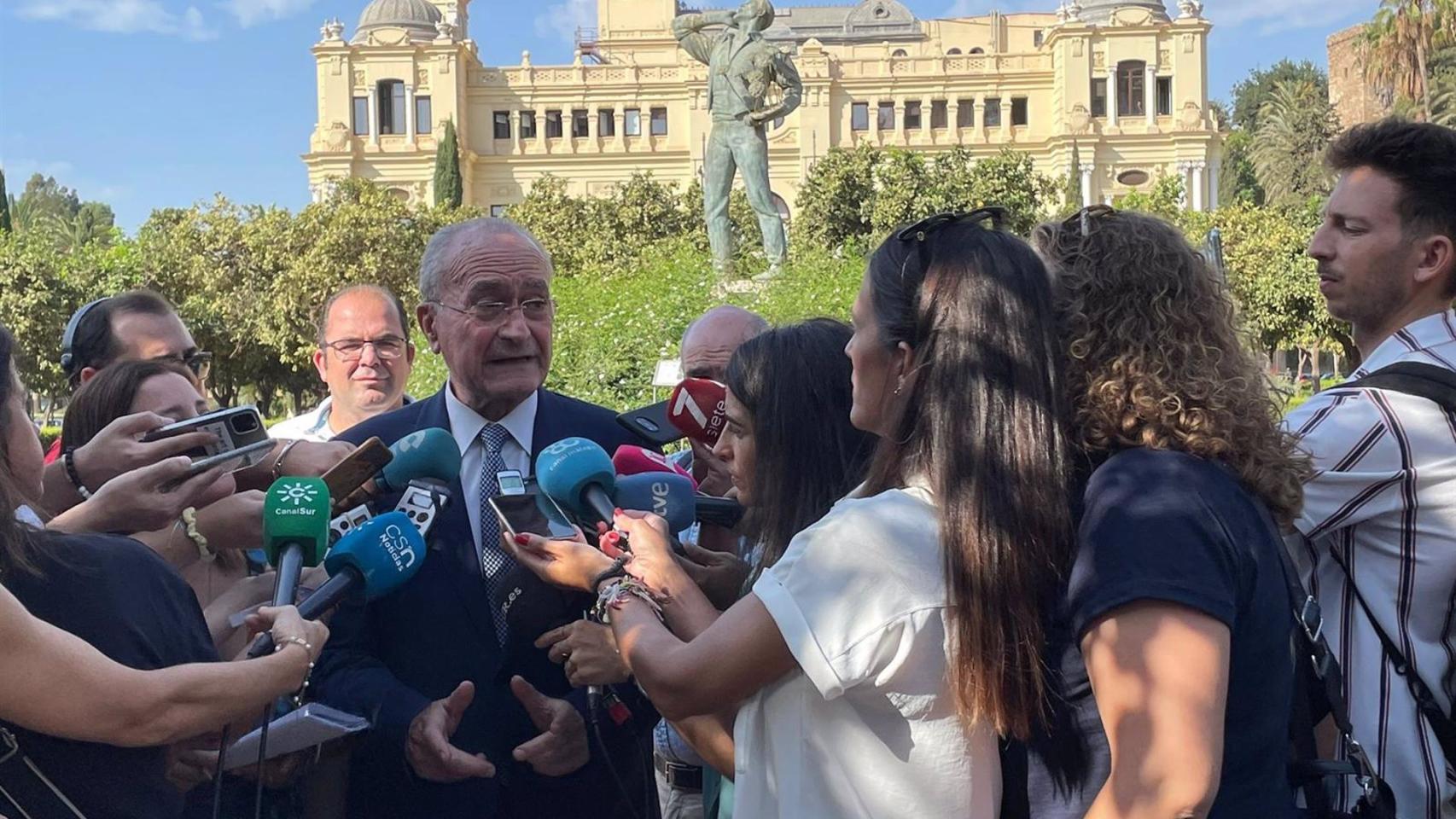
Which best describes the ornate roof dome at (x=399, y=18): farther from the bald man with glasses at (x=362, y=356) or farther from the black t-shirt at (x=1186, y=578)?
the black t-shirt at (x=1186, y=578)

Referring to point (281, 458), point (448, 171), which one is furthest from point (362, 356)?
point (448, 171)

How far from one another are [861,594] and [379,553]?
1.19m

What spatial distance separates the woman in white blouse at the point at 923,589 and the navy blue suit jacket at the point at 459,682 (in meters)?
1.16

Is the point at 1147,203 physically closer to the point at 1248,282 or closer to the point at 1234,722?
the point at 1248,282

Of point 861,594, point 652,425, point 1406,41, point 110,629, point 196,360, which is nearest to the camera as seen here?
point 861,594

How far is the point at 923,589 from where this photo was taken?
2213mm

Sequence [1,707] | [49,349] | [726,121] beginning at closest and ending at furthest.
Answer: [1,707] → [726,121] → [49,349]

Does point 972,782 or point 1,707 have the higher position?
point 1,707

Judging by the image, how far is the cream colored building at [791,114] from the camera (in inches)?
2677

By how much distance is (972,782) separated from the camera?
2270 mm

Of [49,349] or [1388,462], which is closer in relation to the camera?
[1388,462]

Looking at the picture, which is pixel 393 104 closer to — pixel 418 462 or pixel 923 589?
pixel 418 462

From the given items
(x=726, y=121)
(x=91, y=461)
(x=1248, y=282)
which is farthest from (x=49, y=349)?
(x=91, y=461)

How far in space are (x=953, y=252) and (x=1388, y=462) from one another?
3.57ft
